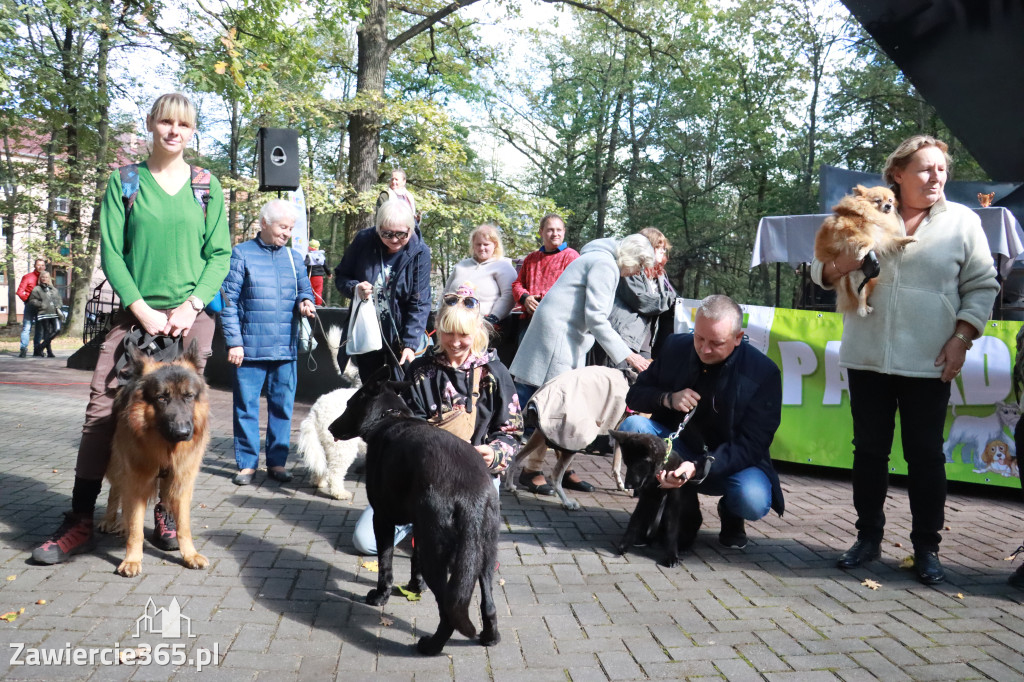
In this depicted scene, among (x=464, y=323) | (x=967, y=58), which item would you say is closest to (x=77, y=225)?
→ (x=464, y=323)

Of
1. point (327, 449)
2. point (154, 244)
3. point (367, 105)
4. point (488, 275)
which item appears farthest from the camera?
point (367, 105)

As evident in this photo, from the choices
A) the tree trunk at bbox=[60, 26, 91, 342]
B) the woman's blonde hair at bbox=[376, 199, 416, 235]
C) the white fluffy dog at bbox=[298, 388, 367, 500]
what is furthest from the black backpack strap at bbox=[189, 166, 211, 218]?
the tree trunk at bbox=[60, 26, 91, 342]

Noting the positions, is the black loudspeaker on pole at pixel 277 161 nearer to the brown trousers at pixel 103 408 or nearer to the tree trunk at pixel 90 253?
the brown trousers at pixel 103 408

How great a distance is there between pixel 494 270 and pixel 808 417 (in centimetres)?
309

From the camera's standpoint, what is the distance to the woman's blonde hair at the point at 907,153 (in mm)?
3654

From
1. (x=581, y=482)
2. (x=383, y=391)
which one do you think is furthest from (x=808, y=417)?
(x=383, y=391)

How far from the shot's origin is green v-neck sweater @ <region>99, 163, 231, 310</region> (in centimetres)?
361

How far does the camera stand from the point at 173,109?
3660 millimetres

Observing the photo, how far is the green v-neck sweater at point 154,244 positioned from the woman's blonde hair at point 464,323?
4.14 ft

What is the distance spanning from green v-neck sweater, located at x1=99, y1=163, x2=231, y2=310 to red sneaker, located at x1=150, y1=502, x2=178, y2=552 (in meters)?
1.07

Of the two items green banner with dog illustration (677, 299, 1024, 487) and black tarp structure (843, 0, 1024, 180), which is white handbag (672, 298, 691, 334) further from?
black tarp structure (843, 0, 1024, 180)

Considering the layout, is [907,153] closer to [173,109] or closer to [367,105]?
[173,109]

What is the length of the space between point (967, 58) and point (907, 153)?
99cm

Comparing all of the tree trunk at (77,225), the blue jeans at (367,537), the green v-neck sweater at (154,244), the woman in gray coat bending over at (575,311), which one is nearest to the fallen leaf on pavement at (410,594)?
the blue jeans at (367,537)
